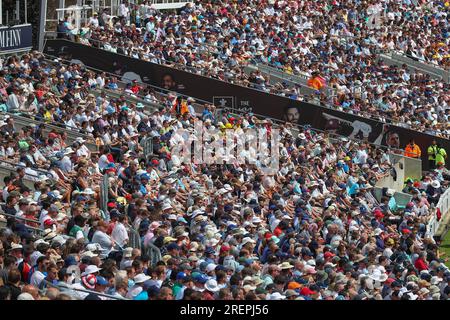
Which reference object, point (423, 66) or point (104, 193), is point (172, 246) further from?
point (423, 66)

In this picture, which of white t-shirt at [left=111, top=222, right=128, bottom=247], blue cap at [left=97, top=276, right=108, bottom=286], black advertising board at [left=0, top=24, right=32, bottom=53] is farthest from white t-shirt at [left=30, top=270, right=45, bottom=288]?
black advertising board at [left=0, top=24, right=32, bottom=53]

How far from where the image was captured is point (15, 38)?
33031 millimetres

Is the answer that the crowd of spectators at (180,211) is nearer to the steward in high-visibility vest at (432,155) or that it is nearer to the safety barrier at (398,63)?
the steward in high-visibility vest at (432,155)

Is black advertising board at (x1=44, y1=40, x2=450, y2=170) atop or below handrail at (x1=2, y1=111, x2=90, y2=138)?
below

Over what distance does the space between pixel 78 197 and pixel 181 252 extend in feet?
9.72

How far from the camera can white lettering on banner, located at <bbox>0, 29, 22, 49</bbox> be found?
32250 mm

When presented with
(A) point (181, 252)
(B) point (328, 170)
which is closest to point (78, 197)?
(A) point (181, 252)

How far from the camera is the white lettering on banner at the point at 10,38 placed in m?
32.2

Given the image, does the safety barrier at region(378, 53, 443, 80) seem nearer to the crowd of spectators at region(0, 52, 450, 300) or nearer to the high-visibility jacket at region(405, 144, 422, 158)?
the high-visibility jacket at region(405, 144, 422, 158)

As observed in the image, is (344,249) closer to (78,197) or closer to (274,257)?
(274,257)

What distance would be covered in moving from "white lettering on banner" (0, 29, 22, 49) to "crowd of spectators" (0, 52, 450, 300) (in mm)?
951

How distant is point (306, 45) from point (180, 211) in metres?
21.5

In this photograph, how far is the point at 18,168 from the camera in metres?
21.4

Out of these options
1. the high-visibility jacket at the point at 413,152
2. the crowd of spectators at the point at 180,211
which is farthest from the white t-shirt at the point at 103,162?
the high-visibility jacket at the point at 413,152
